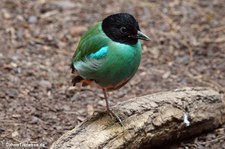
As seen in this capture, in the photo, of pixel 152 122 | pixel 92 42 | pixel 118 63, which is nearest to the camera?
pixel 118 63

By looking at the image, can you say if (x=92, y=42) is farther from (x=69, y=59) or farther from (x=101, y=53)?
(x=69, y=59)

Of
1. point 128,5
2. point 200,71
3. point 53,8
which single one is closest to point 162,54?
point 200,71

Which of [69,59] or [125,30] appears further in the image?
[69,59]

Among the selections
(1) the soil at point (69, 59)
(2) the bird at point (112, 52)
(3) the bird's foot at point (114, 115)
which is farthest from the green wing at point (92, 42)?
(1) the soil at point (69, 59)

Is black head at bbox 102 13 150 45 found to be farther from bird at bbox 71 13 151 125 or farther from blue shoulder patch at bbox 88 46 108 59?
blue shoulder patch at bbox 88 46 108 59

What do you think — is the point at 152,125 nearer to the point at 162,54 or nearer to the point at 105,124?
the point at 105,124

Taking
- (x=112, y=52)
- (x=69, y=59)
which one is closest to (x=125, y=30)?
(x=112, y=52)

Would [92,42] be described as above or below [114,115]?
above
